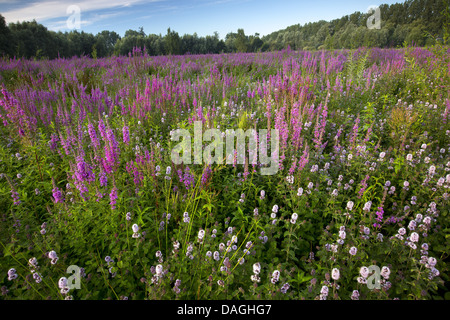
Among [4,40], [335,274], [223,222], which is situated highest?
[4,40]

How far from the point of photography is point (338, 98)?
220 inches

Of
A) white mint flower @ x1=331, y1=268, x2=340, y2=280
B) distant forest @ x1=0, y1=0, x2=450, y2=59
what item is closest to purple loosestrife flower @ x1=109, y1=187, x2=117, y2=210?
white mint flower @ x1=331, y1=268, x2=340, y2=280

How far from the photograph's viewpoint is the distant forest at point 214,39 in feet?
42.3

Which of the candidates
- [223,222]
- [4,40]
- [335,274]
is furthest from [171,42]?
[335,274]

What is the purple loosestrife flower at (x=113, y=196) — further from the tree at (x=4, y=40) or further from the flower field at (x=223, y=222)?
the tree at (x=4, y=40)

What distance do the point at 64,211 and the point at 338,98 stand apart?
233 inches

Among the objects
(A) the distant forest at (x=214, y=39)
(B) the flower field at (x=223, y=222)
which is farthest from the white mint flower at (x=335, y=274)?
(A) the distant forest at (x=214, y=39)

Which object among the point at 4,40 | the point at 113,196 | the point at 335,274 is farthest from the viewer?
the point at 4,40

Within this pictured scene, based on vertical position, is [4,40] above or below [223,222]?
above

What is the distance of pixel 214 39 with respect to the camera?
38156 mm

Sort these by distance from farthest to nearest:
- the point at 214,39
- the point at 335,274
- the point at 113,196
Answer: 1. the point at 214,39
2. the point at 113,196
3. the point at 335,274

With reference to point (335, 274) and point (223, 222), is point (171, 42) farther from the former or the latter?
point (335, 274)
